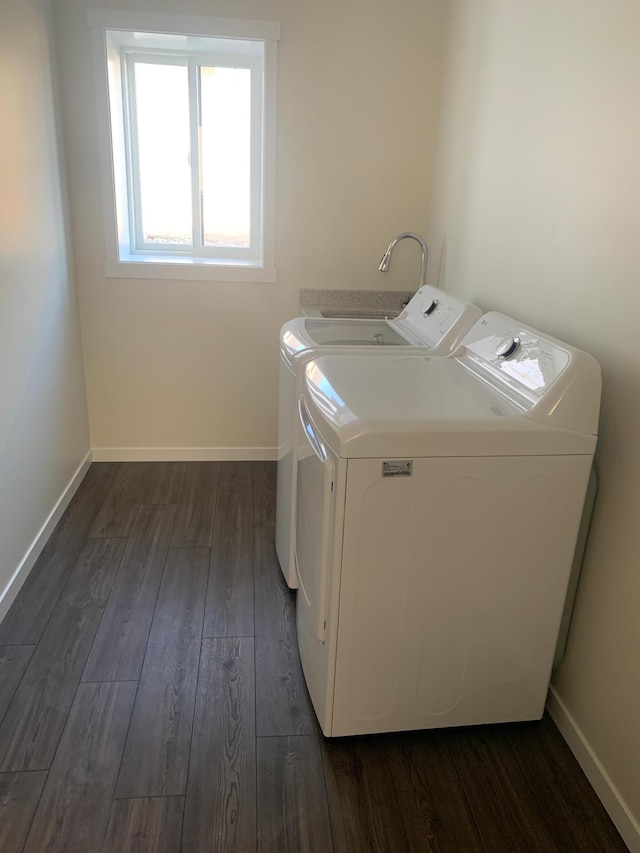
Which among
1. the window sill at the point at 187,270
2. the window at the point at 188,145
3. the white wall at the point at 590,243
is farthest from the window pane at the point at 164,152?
the white wall at the point at 590,243

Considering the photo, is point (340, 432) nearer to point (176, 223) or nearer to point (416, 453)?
point (416, 453)

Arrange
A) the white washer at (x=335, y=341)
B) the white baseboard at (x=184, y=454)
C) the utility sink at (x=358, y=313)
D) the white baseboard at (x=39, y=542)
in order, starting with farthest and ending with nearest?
the white baseboard at (x=184, y=454) < the utility sink at (x=358, y=313) < the white baseboard at (x=39, y=542) < the white washer at (x=335, y=341)

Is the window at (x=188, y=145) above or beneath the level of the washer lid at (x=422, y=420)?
above

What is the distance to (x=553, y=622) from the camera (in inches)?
67.3

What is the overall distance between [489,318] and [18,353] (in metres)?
1.69

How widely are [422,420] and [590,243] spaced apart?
0.71m

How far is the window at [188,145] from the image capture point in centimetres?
289

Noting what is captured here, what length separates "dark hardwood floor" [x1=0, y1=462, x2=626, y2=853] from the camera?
58.7 inches

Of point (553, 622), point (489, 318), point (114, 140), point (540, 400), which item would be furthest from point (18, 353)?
point (553, 622)

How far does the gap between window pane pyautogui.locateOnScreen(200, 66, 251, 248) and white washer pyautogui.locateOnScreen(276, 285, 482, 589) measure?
1150mm

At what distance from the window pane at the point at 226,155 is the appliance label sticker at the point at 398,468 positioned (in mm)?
2254

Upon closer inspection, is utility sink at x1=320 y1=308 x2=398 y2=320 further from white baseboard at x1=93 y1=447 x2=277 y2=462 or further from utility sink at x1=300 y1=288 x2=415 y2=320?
white baseboard at x1=93 y1=447 x2=277 y2=462

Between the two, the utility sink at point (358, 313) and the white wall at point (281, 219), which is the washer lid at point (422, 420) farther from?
the white wall at point (281, 219)

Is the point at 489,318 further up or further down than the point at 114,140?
further down
